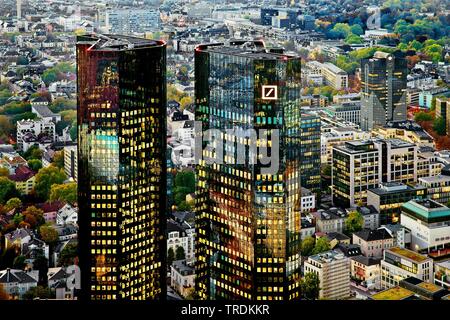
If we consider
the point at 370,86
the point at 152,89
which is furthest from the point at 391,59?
the point at 152,89

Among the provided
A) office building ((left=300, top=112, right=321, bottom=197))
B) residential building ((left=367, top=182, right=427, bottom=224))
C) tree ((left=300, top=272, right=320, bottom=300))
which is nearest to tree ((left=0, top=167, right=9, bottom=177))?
office building ((left=300, top=112, right=321, bottom=197))

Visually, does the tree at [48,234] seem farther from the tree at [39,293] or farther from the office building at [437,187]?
the office building at [437,187]

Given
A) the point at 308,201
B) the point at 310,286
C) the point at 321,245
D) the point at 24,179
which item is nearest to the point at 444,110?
the point at 308,201

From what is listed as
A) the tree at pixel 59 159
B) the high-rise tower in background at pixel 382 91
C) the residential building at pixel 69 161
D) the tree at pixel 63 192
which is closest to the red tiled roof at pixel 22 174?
the tree at pixel 59 159

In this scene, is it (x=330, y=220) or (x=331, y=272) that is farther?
(x=330, y=220)

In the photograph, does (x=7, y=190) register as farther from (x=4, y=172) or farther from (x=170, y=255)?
(x=170, y=255)

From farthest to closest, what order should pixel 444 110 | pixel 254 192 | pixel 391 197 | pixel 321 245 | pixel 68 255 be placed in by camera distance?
pixel 444 110 → pixel 391 197 → pixel 321 245 → pixel 68 255 → pixel 254 192

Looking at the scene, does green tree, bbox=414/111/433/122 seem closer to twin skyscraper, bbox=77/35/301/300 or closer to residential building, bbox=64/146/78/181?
residential building, bbox=64/146/78/181
